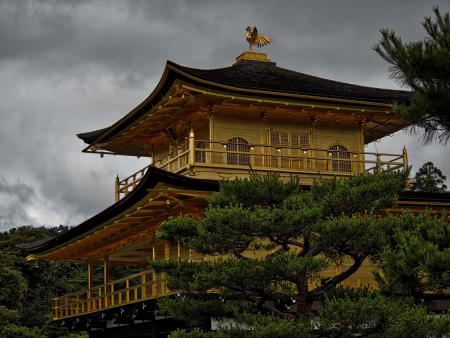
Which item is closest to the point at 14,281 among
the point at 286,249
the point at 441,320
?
the point at 286,249

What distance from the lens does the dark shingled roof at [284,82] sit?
2380 cm

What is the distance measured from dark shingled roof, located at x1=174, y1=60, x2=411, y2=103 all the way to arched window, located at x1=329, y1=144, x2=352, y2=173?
1.81m

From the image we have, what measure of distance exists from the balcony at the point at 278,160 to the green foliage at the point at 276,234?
5.74 metres

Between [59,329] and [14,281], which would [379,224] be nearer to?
[14,281]

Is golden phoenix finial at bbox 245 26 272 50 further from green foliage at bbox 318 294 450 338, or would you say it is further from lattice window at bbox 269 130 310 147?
green foliage at bbox 318 294 450 338

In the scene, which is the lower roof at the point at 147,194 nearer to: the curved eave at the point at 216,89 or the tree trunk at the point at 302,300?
the curved eave at the point at 216,89

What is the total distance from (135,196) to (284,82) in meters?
7.11

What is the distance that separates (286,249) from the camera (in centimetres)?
1627

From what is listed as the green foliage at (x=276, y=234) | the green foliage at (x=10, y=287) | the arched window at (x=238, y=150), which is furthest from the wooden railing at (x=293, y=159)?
the green foliage at (x=10, y=287)

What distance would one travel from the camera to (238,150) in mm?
24484

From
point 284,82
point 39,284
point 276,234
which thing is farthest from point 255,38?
point 39,284

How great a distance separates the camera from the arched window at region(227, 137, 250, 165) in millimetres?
24250

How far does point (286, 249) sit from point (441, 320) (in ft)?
10.8

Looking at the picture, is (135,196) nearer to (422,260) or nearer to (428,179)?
(422,260)
